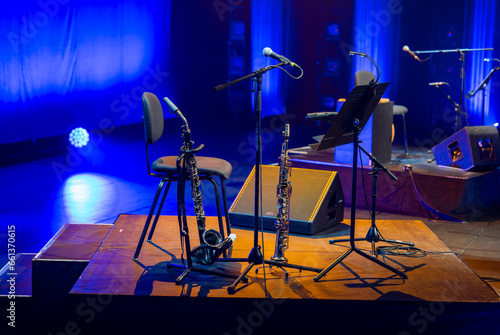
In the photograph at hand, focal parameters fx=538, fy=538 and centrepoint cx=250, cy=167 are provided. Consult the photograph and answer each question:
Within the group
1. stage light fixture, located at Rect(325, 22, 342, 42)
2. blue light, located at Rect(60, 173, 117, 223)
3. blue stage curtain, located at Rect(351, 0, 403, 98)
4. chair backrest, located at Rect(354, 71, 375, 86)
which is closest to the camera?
blue light, located at Rect(60, 173, 117, 223)

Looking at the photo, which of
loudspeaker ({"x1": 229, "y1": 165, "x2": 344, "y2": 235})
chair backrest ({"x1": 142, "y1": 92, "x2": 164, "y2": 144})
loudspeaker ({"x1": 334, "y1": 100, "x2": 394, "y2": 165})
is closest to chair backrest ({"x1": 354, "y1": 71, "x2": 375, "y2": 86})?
loudspeaker ({"x1": 334, "y1": 100, "x2": 394, "y2": 165})

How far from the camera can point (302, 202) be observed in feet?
12.8

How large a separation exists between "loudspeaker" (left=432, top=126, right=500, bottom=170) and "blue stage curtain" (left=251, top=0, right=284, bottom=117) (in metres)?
5.17

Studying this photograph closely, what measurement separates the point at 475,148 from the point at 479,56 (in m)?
2.94

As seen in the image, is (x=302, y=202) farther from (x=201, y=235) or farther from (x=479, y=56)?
(x=479, y=56)

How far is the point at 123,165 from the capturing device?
23.9ft

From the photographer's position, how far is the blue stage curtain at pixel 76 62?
295 inches

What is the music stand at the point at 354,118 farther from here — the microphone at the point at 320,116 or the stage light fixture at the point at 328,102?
the stage light fixture at the point at 328,102

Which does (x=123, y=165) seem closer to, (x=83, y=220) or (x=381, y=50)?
(x=83, y=220)

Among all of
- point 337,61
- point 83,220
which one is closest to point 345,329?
point 83,220

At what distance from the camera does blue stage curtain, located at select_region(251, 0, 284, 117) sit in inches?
401

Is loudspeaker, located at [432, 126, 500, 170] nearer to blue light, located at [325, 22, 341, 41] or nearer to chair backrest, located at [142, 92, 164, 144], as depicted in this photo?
chair backrest, located at [142, 92, 164, 144]

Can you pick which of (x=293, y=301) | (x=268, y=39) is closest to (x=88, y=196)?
(x=293, y=301)

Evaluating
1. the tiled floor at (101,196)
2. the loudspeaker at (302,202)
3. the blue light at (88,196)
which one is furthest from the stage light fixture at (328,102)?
the loudspeaker at (302,202)
